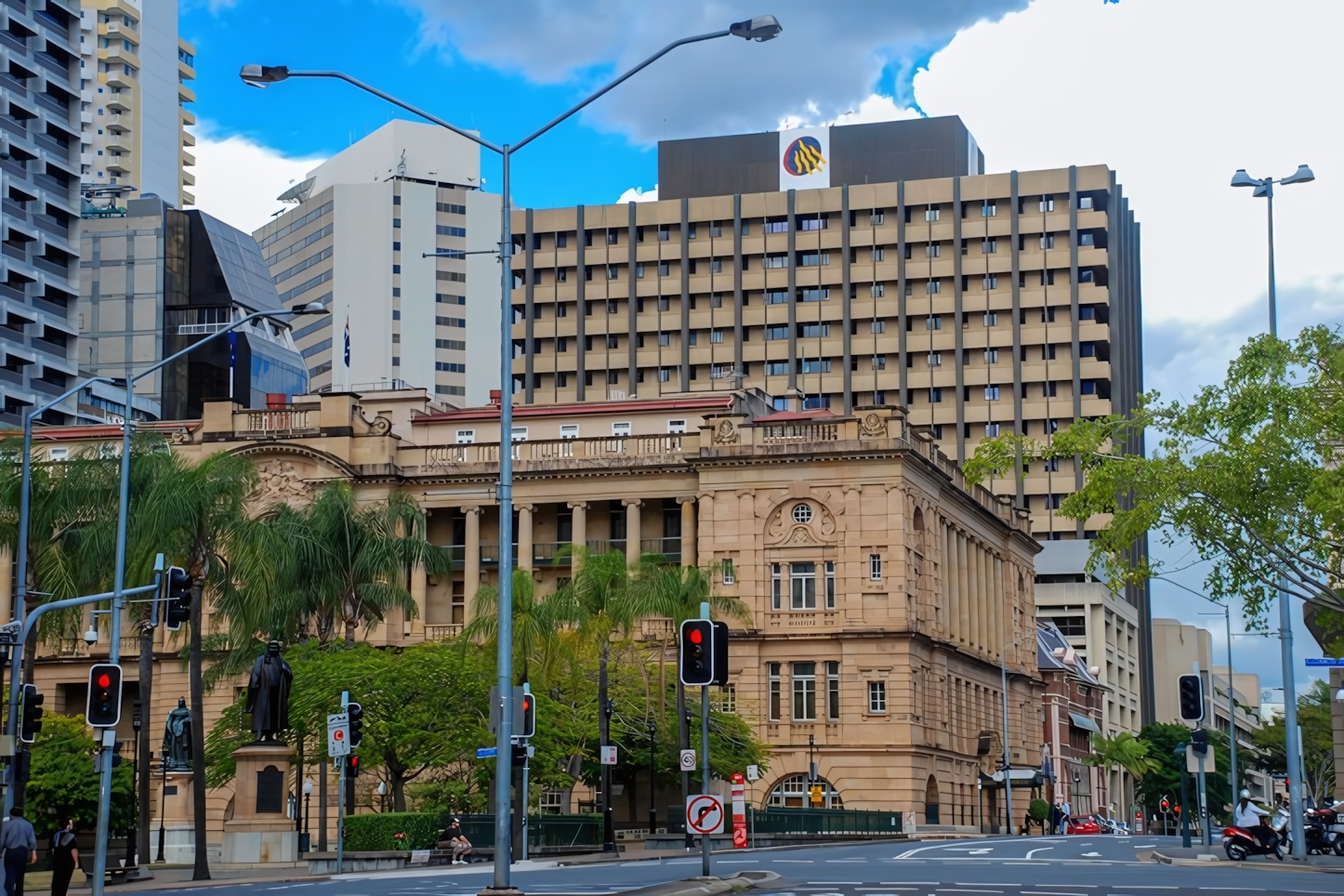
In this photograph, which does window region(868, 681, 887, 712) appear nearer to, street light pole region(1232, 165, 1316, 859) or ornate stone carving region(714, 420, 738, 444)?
ornate stone carving region(714, 420, 738, 444)

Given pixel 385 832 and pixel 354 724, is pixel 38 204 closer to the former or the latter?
pixel 385 832

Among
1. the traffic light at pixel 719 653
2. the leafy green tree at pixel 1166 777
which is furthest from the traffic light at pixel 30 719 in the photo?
the leafy green tree at pixel 1166 777

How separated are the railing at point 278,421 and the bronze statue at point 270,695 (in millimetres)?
44494

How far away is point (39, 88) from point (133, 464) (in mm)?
86052

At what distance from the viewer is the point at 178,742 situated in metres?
73.2

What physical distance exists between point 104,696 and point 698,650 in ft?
32.3

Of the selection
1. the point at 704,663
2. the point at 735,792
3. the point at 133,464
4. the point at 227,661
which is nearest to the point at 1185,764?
the point at 735,792

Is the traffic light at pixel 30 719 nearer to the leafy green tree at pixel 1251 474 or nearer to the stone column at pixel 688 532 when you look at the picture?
the leafy green tree at pixel 1251 474

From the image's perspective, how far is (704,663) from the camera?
3042 cm

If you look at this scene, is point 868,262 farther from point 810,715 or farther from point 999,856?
point 999,856

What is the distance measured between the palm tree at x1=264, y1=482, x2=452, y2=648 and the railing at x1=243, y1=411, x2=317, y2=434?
24903 millimetres

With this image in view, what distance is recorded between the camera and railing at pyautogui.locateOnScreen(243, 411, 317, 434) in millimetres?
92875

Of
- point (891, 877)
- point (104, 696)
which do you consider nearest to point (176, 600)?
point (104, 696)

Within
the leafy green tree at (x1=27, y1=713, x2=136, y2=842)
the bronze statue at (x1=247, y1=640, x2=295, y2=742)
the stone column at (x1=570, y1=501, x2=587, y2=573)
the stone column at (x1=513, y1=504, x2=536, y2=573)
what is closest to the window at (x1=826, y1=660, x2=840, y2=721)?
the stone column at (x1=570, y1=501, x2=587, y2=573)
